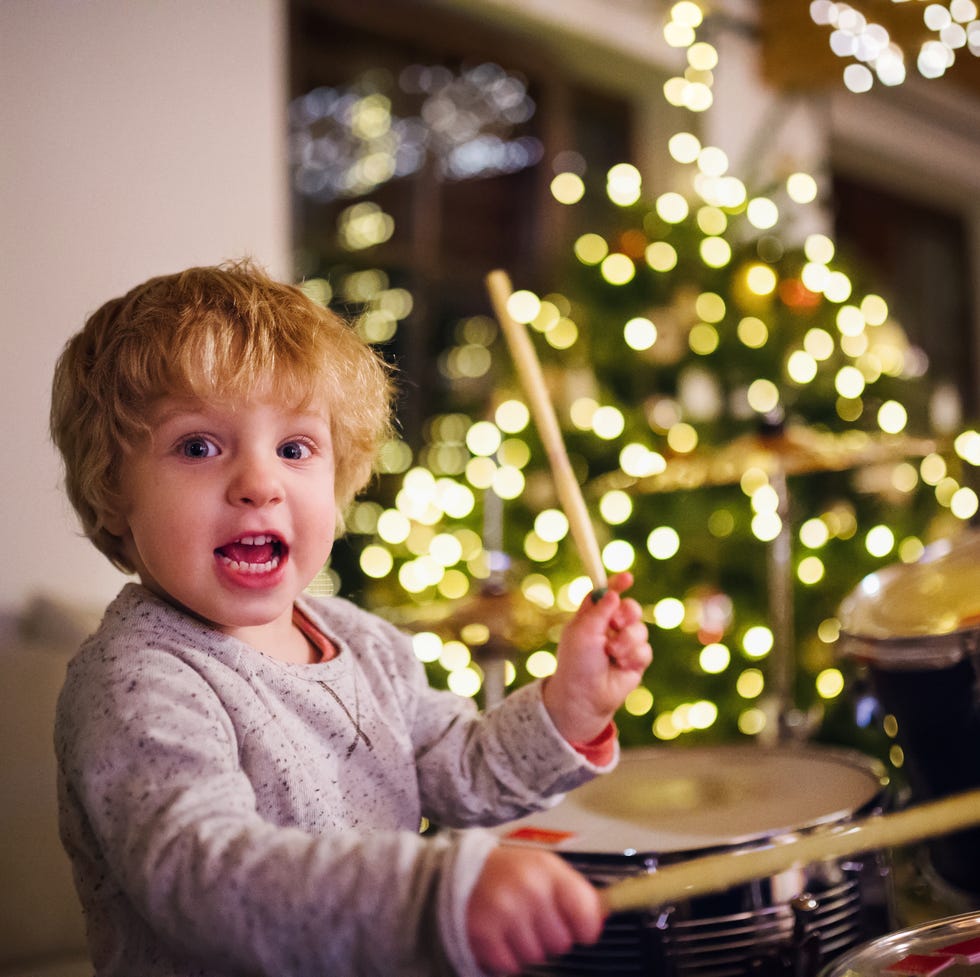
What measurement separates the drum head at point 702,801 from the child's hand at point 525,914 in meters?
0.30

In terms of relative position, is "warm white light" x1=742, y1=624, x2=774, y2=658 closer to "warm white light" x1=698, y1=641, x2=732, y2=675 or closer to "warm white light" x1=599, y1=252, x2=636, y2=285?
"warm white light" x1=698, y1=641, x2=732, y2=675

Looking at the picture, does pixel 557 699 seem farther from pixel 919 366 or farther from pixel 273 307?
pixel 919 366

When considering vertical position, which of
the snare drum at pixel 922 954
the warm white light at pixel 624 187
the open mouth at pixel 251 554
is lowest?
the snare drum at pixel 922 954

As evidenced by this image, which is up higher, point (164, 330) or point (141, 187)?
point (141, 187)

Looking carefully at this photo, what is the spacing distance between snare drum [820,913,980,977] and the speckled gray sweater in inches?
9.8

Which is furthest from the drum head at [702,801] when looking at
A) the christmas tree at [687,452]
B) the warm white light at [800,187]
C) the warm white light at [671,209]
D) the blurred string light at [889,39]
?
the warm white light at [800,187]

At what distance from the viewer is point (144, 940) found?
2.25 feet

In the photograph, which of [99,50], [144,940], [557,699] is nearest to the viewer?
[144,940]

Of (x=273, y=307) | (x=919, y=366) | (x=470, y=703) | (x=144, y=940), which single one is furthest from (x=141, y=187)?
(x=919, y=366)

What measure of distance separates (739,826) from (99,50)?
1.23 m

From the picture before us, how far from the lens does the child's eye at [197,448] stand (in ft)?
2.40

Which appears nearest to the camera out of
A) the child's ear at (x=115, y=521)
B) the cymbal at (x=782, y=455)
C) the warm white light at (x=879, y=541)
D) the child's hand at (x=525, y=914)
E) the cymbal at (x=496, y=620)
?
the child's hand at (x=525, y=914)

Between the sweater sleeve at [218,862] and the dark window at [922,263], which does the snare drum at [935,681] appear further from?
the dark window at [922,263]

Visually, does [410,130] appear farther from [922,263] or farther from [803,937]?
[922,263]
